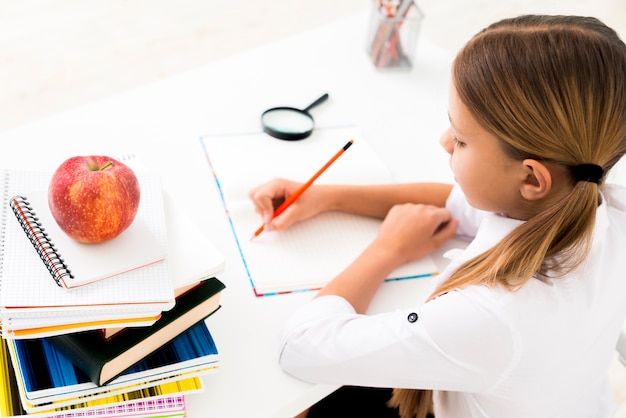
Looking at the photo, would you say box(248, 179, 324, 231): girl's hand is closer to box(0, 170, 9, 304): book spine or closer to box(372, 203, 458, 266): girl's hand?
box(372, 203, 458, 266): girl's hand

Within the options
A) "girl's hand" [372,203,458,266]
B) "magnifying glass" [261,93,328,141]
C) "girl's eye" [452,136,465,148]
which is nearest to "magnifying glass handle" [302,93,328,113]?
"magnifying glass" [261,93,328,141]

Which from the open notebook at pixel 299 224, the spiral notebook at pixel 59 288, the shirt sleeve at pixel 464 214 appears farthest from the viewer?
the shirt sleeve at pixel 464 214

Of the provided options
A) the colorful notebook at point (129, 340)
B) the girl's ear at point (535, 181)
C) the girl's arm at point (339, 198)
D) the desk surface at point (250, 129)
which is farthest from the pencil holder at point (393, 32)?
the colorful notebook at point (129, 340)

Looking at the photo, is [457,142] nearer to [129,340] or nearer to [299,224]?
[299,224]

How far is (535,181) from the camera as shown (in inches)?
35.1

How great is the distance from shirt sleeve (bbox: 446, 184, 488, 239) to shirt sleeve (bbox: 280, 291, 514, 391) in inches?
12.7

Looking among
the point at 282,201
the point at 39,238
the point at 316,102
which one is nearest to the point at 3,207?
the point at 39,238

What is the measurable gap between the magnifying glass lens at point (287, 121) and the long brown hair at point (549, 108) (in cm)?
46

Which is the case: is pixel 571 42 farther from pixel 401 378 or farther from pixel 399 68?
pixel 399 68

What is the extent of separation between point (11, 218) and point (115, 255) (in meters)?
0.14

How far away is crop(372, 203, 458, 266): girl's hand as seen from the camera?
1.09 meters

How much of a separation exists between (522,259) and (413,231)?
266 millimetres

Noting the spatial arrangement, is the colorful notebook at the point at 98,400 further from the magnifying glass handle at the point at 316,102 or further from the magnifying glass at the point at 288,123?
the magnifying glass handle at the point at 316,102

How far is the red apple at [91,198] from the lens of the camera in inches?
31.3
